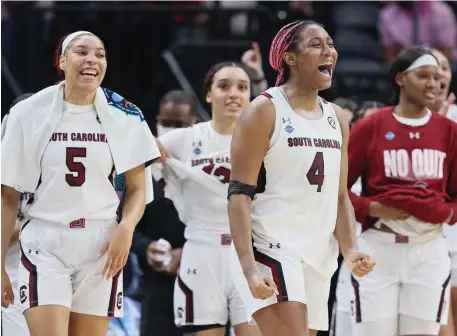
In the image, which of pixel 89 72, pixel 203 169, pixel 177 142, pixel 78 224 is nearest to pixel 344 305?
pixel 203 169

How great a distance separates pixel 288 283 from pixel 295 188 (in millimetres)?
474

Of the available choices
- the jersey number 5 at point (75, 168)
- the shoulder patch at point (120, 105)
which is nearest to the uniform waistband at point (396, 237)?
the shoulder patch at point (120, 105)

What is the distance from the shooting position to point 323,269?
5188mm

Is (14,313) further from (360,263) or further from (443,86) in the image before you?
(443,86)

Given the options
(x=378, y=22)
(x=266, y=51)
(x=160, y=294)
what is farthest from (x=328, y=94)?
(x=160, y=294)

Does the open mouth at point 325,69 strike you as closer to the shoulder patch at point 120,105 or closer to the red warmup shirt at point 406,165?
the shoulder patch at point 120,105

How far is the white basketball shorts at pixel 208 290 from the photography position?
664 centimetres

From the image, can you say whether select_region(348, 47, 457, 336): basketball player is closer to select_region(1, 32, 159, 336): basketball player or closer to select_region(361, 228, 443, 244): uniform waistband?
select_region(361, 228, 443, 244): uniform waistband

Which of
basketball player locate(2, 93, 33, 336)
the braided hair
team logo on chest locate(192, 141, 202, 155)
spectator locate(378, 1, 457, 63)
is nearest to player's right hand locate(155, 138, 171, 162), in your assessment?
team logo on chest locate(192, 141, 202, 155)

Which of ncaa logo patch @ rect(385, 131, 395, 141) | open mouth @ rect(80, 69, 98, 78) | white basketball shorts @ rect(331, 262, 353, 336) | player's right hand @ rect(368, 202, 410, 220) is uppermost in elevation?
open mouth @ rect(80, 69, 98, 78)

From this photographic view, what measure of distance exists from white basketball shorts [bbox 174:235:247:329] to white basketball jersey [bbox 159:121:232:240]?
105 millimetres

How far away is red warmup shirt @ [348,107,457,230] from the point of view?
650 centimetres

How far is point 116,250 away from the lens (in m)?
5.45

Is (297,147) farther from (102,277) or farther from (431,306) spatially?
(431,306)
